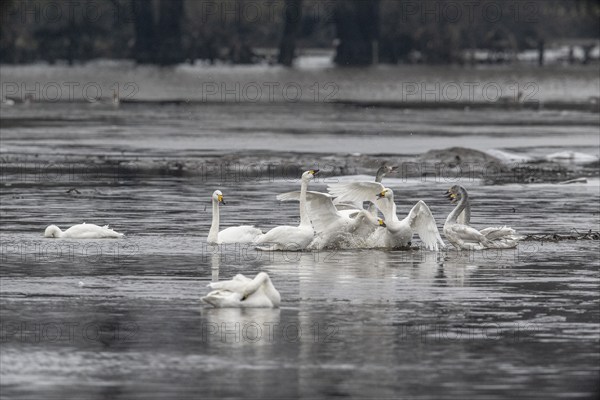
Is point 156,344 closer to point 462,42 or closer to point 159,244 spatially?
point 159,244

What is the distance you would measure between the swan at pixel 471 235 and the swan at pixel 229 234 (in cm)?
233

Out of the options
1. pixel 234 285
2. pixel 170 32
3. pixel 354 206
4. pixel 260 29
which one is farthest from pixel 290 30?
pixel 234 285

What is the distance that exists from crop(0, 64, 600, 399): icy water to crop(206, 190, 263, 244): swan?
0.22 metres

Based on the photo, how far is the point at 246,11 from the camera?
18012 centimetres

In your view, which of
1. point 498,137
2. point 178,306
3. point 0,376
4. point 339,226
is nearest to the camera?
point 0,376

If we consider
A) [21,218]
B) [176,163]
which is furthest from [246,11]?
[21,218]

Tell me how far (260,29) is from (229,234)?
574 ft

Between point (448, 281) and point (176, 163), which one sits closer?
point (448, 281)

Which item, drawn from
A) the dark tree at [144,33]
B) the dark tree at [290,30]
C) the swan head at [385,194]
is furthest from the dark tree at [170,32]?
the swan head at [385,194]

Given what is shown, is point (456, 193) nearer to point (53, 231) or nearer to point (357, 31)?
point (53, 231)

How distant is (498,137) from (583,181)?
16.6 m

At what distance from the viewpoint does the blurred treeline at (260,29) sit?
162125 millimetres

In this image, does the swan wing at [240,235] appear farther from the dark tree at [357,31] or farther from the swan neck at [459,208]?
the dark tree at [357,31]

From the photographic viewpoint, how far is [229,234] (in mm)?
21281
